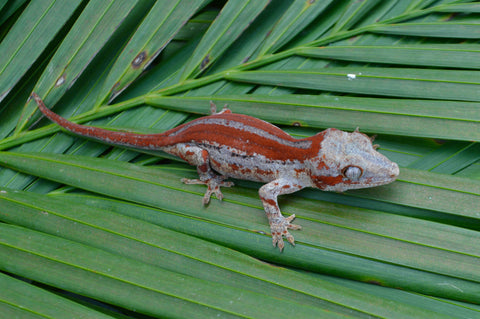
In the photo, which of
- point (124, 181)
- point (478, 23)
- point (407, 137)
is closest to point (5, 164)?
point (124, 181)

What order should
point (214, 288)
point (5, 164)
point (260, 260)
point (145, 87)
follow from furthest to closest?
point (145, 87) → point (5, 164) → point (260, 260) → point (214, 288)

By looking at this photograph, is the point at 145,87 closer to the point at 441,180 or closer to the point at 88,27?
the point at 88,27

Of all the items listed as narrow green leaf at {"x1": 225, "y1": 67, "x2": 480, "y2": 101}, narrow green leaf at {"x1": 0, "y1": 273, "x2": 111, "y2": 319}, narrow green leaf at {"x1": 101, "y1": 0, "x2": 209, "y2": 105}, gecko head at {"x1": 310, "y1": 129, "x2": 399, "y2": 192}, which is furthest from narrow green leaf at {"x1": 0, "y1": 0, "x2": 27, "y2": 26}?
gecko head at {"x1": 310, "y1": 129, "x2": 399, "y2": 192}

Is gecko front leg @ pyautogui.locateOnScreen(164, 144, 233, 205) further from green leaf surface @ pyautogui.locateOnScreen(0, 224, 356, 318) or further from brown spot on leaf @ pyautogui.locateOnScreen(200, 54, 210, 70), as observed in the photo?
green leaf surface @ pyautogui.locateOnScreen(0, 224, 356, 318)

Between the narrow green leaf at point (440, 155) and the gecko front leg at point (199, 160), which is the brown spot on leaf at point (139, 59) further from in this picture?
the narrow green leaf at point (440, 155)

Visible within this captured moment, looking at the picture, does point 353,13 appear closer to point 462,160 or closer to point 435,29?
point 435,29

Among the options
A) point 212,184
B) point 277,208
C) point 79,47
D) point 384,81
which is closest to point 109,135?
point 79,47
